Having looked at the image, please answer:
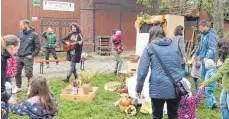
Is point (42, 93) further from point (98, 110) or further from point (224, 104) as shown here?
point (224, 104)

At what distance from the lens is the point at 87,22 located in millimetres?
18609

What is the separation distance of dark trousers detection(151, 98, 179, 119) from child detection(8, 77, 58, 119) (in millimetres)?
1309

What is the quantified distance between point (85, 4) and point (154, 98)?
49.7ft

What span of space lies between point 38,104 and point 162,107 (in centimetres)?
161

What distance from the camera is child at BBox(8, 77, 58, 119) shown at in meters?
3.62

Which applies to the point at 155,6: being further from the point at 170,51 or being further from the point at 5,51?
the point at 5,51

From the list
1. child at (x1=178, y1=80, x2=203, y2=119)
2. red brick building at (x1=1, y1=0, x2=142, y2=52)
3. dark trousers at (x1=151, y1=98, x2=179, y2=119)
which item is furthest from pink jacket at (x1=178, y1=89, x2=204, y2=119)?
red brick building at (x1=1, y1=0, x2=142, y2=52)

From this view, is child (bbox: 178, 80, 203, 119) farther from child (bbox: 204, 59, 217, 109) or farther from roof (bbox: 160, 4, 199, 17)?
Result: roof (bbox: 160, 4, 199, 17)

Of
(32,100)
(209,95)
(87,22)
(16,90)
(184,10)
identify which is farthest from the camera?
(87,22)

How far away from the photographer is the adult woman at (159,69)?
393 centimetres

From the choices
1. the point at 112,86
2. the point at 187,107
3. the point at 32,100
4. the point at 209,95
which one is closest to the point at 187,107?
the point at 187,107

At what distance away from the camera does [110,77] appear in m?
9.76

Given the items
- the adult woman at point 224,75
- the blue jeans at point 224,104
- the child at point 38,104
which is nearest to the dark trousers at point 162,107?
the adult woman at point 224,75

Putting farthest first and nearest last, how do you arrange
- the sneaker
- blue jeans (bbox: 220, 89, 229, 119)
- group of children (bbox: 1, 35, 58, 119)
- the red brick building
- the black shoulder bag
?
1. the red brick building
2. the sneaker
3. blue jeans (bbox: 220, 89, 229, 119)
4. the black shoulder bag
5. group of children (bbox: 1, 35, 58, 119)
